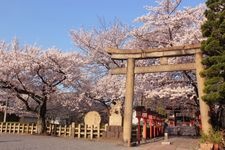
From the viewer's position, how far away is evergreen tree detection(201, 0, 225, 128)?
12875 millimetres

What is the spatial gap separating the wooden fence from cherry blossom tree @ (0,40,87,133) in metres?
1.17

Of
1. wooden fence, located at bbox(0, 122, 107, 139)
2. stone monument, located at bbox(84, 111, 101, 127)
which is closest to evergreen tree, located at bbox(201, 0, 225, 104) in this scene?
wooden fence, located at bbox(0, 122, 107, 139)

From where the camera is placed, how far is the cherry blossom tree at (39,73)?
85.6 ft

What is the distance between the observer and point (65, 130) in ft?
81.4

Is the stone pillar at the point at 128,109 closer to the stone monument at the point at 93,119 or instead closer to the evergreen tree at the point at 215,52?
the evergreen tree at the point at 215,52

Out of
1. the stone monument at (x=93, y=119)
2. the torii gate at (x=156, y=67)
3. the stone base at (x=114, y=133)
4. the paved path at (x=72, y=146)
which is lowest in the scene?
Answer: the paved path at (x=72, y=146)

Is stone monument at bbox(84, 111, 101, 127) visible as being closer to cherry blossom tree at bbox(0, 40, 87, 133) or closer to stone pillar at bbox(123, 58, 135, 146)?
cherry blossom tree at bbox(0, 40, 87, 133)

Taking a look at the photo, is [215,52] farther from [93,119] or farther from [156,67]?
[93,119]

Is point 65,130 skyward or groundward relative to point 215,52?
groundward

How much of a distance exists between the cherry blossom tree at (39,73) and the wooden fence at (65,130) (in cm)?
117

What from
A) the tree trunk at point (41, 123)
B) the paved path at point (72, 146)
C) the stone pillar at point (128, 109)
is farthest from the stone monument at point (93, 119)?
the stone pillar at point (128, 109)

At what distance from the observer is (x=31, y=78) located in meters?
27.8

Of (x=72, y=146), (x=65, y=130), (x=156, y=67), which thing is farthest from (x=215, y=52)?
(x=65, y=130)

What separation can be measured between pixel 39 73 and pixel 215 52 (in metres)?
17.2
